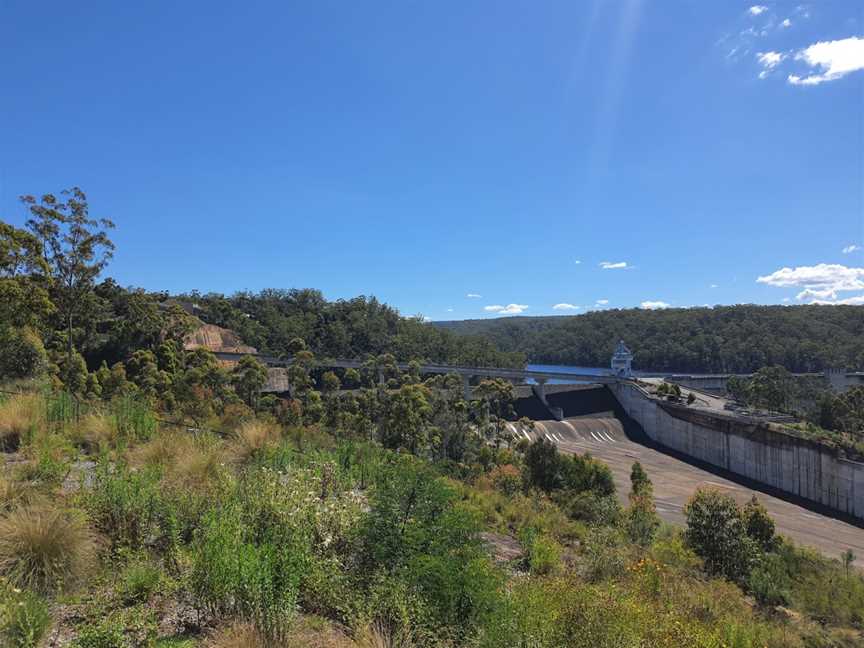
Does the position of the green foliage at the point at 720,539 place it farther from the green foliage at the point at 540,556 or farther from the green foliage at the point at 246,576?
the green foliage at the point at 246,576

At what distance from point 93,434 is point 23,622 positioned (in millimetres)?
5068

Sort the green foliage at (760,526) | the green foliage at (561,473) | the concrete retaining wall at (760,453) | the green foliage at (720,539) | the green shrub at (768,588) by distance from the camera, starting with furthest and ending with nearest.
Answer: the concrete retaining wall at (760,453), the green foliage at (561,473), the green foliage at (760,526), the green foliage at (720,539), the green shrub at (768,588)

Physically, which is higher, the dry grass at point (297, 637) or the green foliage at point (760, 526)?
the dry grass at point (297, 637)

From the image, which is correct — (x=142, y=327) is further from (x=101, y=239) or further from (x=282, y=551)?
(x=282, y=551)

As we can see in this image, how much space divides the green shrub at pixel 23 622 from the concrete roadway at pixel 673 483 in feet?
108

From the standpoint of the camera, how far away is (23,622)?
2.81 metres

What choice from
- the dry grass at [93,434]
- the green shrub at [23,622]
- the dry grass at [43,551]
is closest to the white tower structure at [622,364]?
the dry grass at [93,434]

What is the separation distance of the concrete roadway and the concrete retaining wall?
7.14 ft

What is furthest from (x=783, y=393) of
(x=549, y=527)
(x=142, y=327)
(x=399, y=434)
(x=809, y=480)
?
(x=142, y=327)

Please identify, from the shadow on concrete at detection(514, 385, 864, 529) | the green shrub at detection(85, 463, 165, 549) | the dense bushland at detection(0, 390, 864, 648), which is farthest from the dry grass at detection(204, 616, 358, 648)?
the shadow on concrete at detection(514, 385, 864, 529)

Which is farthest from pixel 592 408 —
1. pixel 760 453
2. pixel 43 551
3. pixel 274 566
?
pixel 43 551

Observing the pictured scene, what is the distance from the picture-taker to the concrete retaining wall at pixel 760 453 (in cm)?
3822

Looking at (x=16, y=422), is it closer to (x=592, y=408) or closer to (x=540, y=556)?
(x=540, y=556)

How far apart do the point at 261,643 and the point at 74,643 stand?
39.3 inches
